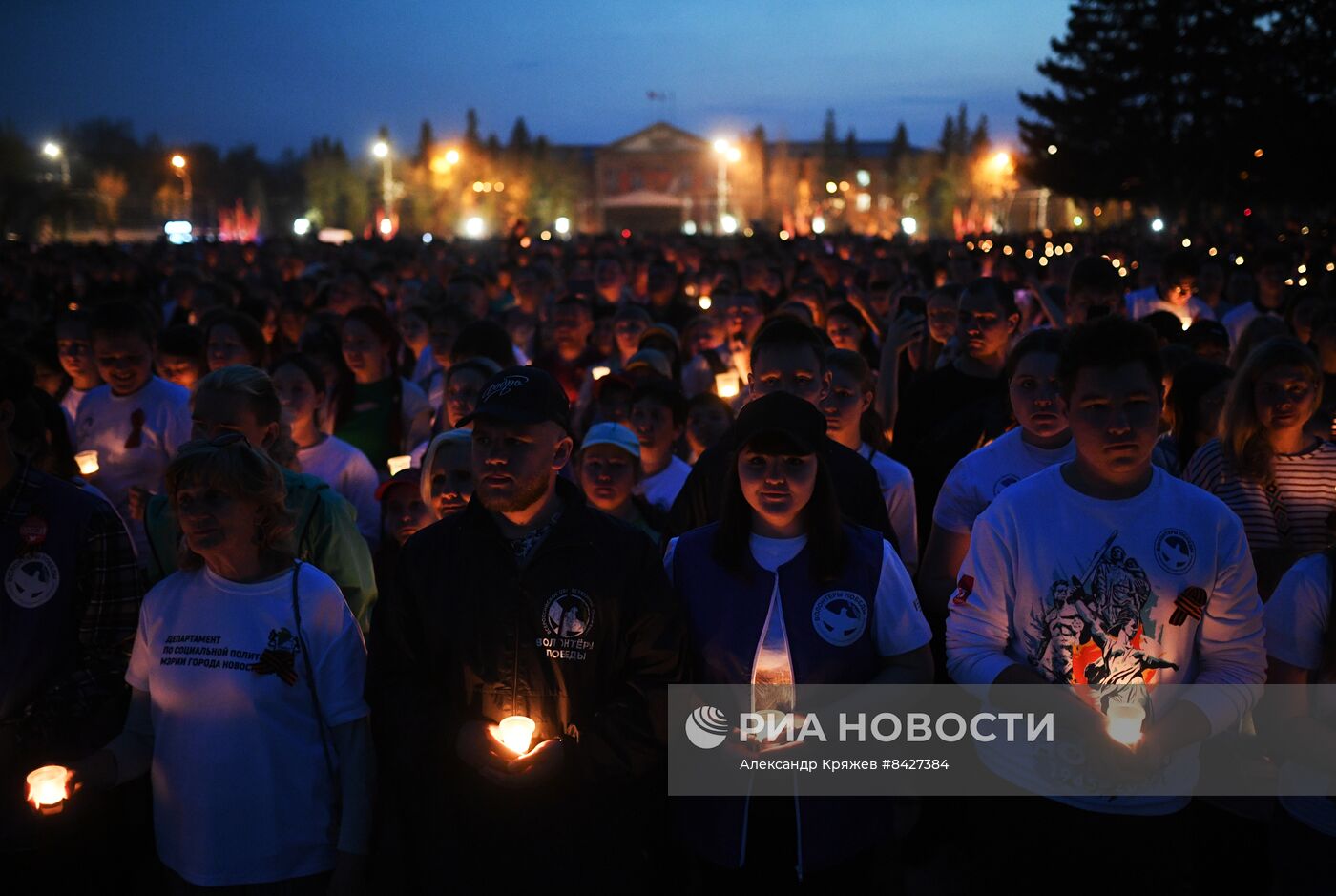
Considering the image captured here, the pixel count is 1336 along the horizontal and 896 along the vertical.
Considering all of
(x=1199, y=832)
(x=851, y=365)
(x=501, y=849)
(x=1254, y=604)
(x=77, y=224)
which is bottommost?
(x=1199, y=832)

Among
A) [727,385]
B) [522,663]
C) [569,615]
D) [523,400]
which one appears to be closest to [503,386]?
[523,400]

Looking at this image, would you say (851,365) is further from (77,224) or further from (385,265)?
→ (77,224)

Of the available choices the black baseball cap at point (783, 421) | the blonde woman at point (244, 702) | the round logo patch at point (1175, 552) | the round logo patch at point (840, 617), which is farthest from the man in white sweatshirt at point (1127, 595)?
the blonde woman at point (244, 702)

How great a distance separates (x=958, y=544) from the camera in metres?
4.27

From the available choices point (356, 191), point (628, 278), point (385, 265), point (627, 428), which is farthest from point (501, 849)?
point (356, 191)

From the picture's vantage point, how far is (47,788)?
3.01 m

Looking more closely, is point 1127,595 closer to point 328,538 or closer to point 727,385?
point 328,538

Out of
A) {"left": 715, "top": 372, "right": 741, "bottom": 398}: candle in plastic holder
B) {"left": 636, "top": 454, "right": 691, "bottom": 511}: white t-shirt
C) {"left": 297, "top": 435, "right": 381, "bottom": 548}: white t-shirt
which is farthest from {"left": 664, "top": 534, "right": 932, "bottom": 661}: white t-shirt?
{"left": 715, "top": 372, "right": 741, "bottom": 398}: candle in plastic holder

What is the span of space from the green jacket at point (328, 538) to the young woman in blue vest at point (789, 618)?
1234mm

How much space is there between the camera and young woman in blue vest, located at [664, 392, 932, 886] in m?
3.32

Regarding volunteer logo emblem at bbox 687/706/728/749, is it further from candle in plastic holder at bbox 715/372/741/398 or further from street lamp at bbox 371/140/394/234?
street lamp at bbox 371/140/394/234

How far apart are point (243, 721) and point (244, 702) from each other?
0.17ft

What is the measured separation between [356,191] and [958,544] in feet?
325

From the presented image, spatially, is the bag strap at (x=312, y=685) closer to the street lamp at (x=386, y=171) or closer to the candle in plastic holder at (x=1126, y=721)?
the candle in plastic holder at (x=1126, y=721)
